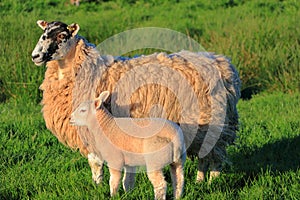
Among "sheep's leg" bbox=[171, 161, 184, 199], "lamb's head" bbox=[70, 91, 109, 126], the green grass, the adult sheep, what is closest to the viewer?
"sheep's leg" bbox=[171, 161, 184, 199]

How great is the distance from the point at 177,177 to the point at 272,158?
2193 millimetres

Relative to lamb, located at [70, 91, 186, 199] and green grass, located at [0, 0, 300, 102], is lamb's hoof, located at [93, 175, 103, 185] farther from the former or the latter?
green grass, located at [0, 0, 300, 102]

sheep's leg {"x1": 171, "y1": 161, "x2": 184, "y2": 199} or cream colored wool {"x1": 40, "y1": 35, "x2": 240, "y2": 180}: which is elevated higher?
cream colored wool {"x1": 40, "y1": 35, "x2": 240, "y2": 180}

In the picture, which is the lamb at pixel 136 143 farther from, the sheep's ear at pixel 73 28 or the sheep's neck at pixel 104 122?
the sheep's ear at pixel 73 28

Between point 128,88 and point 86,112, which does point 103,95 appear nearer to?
point 86,112

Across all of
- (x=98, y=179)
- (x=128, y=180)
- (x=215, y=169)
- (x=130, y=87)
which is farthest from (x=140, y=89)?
(x=215, y=169)

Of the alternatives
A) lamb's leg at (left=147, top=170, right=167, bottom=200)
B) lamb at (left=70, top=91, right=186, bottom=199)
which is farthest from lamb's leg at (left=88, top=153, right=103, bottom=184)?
lamb's leg at (left=147, top=170, right=167, bottom=200)

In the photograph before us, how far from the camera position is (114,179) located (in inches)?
197

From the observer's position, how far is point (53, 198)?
206 inches

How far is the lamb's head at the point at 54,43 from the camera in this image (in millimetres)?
5352

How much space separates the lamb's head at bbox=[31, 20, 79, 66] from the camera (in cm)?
535

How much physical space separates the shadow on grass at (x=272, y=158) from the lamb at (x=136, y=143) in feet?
4.88

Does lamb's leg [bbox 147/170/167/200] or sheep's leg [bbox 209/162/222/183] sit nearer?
lamb's leg [bbox 147/170/167/200]

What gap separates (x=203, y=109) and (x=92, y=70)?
104 cm
